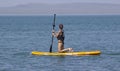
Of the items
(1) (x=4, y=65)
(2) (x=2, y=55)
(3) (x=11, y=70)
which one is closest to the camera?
(3) (x=11, y=70)

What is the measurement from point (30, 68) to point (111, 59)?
568 centimetres

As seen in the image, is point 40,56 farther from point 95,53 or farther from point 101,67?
point 101,67

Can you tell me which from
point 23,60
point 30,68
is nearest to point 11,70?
point 30,68

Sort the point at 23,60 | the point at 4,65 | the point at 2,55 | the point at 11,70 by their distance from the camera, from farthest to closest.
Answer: the point at 2,55 → the point at 23,60 → the point at 4,65 → the point at 11,70

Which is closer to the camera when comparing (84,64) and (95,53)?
(84,64)

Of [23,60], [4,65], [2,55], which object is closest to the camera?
[4,65]

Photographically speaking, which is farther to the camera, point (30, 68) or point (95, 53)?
point (95, 53)

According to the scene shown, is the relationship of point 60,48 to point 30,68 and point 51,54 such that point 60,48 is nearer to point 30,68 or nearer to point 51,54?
point 51,54

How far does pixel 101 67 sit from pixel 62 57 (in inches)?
185

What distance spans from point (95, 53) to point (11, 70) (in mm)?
7198

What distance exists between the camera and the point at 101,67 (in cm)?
2859

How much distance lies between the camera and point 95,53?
33312mm

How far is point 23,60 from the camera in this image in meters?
31.8

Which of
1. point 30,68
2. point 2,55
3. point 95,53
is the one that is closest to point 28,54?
point 2,55
